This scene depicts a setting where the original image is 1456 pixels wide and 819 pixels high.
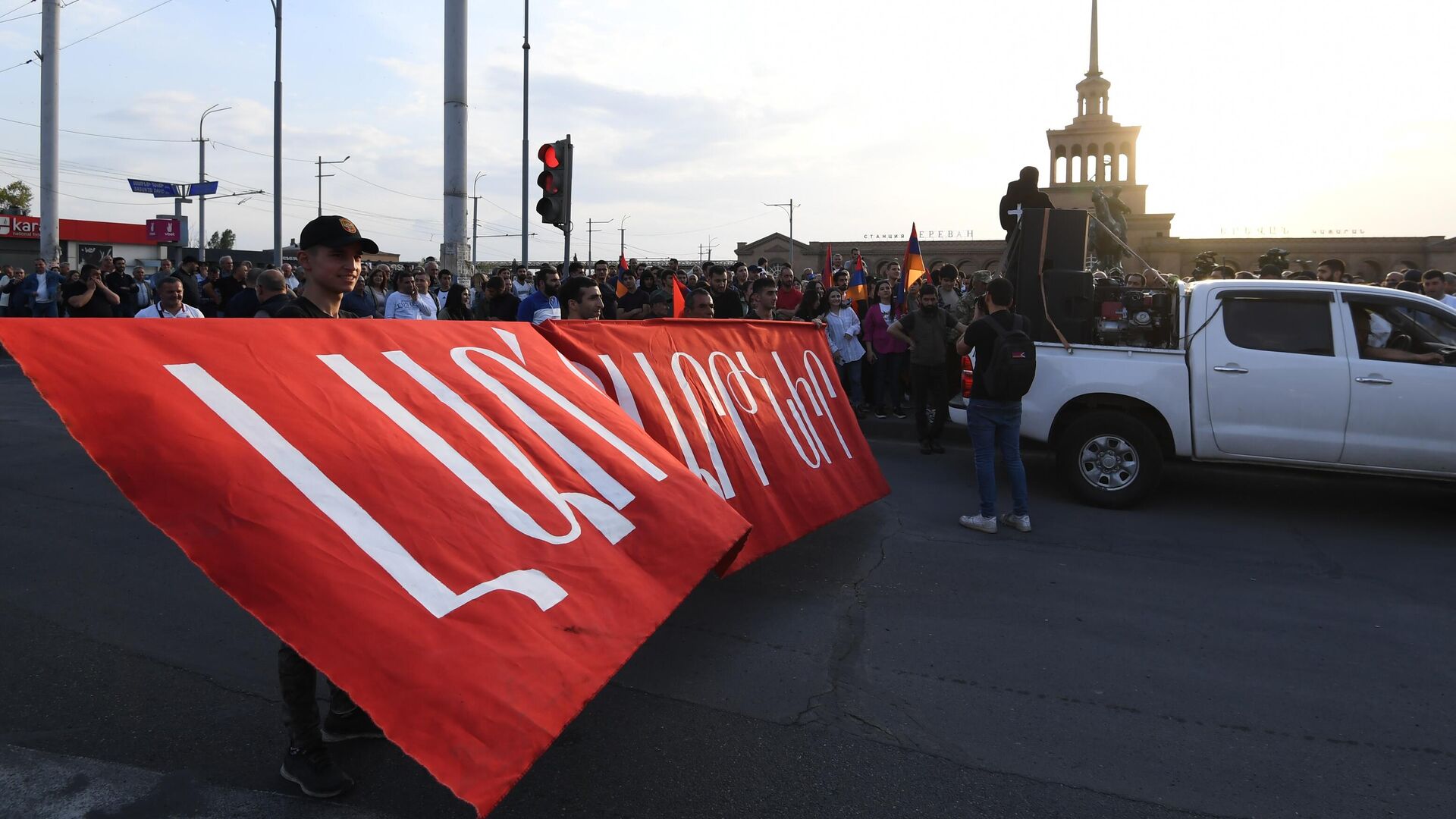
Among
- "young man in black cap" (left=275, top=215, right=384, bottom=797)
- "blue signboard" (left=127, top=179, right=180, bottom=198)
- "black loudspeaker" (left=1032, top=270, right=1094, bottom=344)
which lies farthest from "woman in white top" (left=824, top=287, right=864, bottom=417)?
"blue signboard" (left=127, top=179, right=180, bottom=198)

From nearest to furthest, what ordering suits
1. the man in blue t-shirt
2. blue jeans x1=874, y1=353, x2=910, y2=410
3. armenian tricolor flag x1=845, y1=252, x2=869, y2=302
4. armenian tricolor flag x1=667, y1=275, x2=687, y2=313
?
the man in blue t-shirt
armenian tricolor flag x1=667, y1=275, x2=687, y2=313
blue jeans x1=874, y1=353, x2=910, y2=410
armenian tricolor flag x1=845, y1=252, x2=869, y2=302

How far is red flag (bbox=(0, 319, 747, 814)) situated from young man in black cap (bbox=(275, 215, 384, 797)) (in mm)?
193

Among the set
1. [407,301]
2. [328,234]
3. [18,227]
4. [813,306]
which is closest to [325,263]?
[328,234]

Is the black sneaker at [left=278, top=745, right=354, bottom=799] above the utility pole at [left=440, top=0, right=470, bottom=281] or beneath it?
beneath

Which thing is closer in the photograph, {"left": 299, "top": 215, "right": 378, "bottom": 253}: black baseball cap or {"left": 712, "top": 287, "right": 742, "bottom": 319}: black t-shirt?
{"left": 299, "top": 215, "right": 378, "bottom": 253}: black baseball cap

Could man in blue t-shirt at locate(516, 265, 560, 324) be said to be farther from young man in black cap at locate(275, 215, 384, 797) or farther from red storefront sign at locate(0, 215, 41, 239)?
red storefront sign at locate(0, 215, 41, 239)

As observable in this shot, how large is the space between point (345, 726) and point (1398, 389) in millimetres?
7289

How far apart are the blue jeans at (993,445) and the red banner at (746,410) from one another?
0.72 metres

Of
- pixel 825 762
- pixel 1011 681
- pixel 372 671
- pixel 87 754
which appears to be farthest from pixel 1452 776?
pixel 87 754

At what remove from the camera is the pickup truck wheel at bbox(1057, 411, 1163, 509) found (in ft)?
24.3

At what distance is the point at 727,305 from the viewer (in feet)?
37.7

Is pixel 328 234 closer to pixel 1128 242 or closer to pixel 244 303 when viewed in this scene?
pixel 244 303

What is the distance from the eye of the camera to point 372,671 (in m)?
2.40

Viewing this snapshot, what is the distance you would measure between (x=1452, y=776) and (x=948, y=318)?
8.15 m
